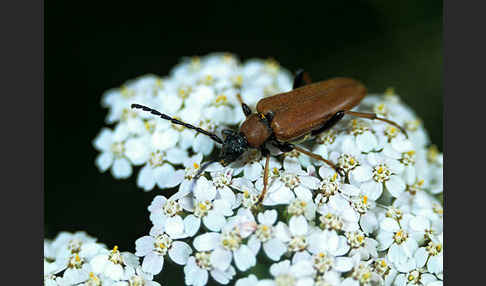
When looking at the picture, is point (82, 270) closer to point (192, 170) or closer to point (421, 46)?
point (192, 170)

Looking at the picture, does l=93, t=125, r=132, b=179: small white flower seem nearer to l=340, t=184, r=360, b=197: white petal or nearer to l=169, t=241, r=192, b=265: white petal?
l=169, t=241, r=192, b=265: white petal

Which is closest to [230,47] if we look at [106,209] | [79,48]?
[79,48]

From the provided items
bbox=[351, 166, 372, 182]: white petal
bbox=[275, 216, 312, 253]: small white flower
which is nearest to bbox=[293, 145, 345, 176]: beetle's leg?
bbox=[351, 166, 372, 182]: white petal

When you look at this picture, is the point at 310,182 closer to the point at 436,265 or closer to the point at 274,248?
the point at 274,248

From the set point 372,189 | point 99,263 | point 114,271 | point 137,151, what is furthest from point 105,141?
point 372,189

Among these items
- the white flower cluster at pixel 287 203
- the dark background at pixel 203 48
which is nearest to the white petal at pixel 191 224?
the white flower cluster at pixel 287 203
